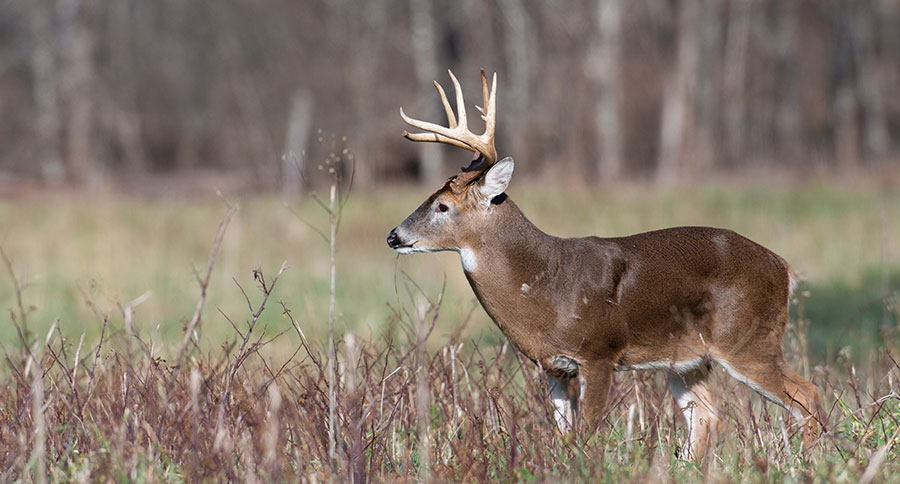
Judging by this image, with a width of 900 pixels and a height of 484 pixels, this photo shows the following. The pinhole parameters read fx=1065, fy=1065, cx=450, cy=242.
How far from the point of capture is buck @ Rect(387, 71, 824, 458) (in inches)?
154

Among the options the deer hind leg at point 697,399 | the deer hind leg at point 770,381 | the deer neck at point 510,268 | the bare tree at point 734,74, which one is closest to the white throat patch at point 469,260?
the deer neck at point 510,268

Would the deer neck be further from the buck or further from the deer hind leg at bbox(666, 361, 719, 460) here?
the deer hind leg at bbox(666, 361, 719, 460)

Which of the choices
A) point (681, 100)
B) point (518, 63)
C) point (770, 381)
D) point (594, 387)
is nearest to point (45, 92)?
point (518, 63)

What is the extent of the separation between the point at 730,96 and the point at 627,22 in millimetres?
6718

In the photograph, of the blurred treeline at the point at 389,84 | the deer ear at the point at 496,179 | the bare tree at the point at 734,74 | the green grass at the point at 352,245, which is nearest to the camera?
the deer ear at the point at 496,179

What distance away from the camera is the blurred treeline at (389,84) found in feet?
66.8

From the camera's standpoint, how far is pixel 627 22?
955 inches

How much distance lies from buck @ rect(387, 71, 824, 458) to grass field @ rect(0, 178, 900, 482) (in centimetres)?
15

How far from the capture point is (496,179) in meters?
4.06

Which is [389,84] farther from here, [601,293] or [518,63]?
[601,293]

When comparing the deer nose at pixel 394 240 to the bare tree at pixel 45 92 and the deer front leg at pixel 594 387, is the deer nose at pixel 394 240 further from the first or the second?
the bare tree at pixel 45 92

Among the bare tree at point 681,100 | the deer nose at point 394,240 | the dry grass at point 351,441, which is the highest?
the bare tree at point 681,100

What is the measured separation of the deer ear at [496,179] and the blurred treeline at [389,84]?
1299 cm

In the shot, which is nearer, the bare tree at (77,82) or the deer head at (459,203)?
the deer head at (459,203)
